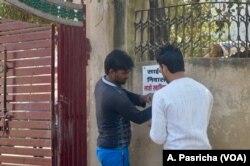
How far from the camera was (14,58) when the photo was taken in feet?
21.9

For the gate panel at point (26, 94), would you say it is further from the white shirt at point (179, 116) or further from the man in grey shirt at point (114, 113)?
the white shirt at point (179, 116)

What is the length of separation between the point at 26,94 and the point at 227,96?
2519 millimetres

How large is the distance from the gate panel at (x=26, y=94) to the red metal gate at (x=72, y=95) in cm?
14

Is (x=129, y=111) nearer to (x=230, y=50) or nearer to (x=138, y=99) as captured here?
(x=138, y=99)

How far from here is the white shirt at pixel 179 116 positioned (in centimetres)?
408

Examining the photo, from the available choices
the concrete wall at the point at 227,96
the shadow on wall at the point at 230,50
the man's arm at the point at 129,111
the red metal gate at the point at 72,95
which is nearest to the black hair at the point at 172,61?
the man's arm at the point at 129,111

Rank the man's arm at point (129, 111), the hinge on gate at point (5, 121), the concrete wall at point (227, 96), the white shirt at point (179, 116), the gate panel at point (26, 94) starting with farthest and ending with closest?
the hinge on gate at point (5, 121) < the gate panel at point (26, 94) < the concrete wall at point (227, 96) < the man's arm at point (129, 111) < the white shirt at point (179, 116)

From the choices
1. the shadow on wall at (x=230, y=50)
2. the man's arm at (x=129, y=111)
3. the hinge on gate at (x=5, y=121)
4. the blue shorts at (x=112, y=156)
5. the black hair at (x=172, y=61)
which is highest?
the shadow on wall at (x=230, y=50)

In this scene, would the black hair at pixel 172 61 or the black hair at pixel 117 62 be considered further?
the black hair at pixel 117 62

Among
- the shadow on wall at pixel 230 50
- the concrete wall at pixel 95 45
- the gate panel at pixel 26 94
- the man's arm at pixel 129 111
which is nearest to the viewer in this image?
the man's arm at pixel 129 111

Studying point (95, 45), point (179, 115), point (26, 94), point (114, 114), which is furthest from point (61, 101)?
point (179, 115)

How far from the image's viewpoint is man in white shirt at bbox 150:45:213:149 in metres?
4.08

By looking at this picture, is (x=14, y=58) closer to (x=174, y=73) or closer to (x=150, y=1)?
(x=150, y=1)

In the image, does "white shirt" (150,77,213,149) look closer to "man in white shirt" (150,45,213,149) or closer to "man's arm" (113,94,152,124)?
"man in white shirt" (150,45,213,149)
